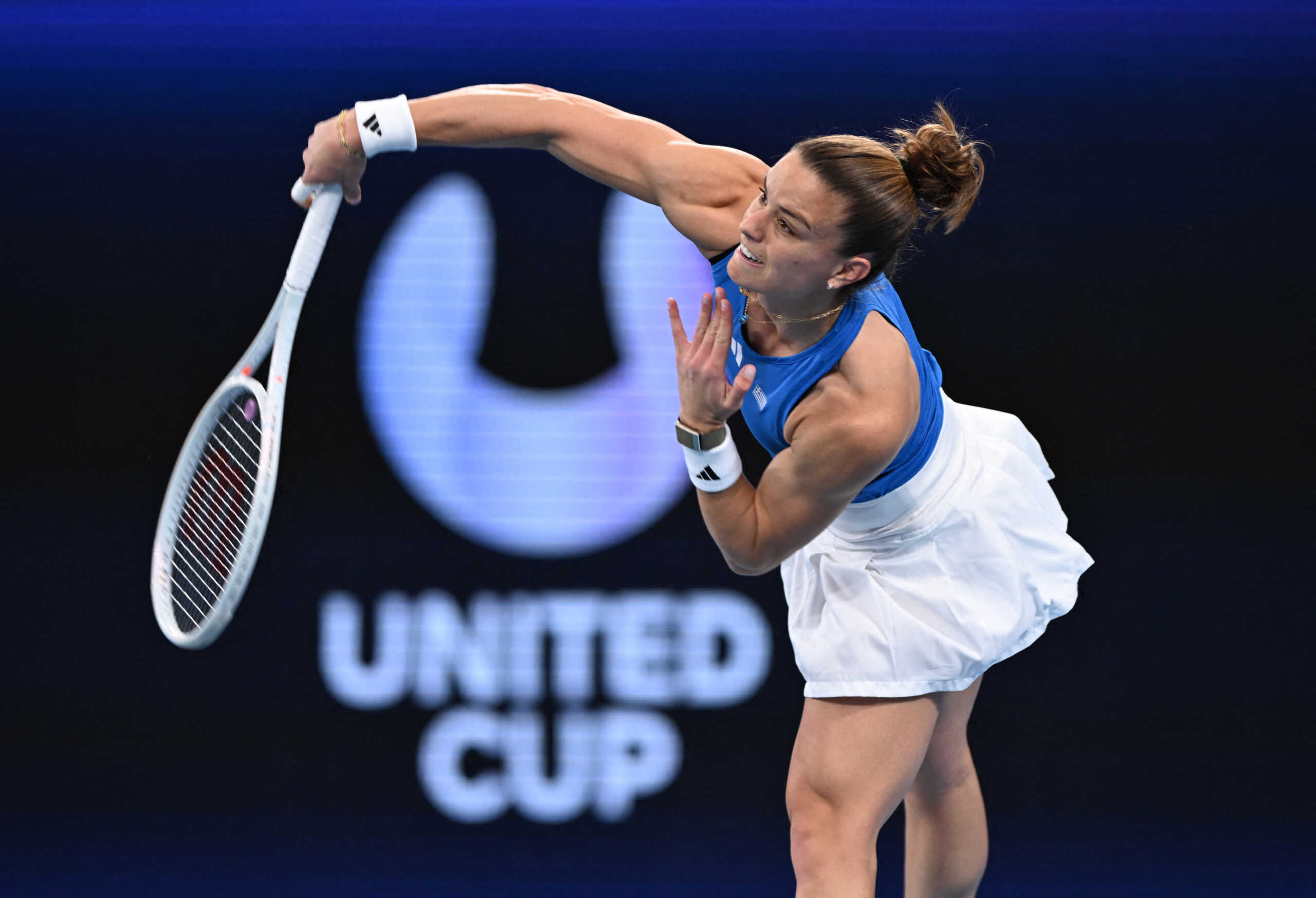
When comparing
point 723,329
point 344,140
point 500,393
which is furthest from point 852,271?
point 500,393

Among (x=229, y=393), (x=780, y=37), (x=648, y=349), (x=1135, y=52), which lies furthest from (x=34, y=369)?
(x=1135, y=52)

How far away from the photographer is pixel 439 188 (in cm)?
298

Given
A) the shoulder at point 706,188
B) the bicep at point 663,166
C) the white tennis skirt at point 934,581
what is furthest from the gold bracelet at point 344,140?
the white tennis skirt at point 934,581

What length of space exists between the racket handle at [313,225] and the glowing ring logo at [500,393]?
84 cm

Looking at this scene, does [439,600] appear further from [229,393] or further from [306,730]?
[229,393]

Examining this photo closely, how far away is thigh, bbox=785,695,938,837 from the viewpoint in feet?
6.44

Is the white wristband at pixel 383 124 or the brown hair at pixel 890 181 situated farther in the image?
the white wristband at pixel 383 124

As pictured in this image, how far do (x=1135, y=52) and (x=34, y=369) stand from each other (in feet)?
8.29

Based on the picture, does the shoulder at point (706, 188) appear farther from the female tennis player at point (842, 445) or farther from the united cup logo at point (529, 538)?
the united cup logo at point (529, 538)

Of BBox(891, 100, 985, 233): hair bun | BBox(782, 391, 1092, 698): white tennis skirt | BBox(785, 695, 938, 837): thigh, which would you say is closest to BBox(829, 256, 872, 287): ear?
BBox(891, 100, 985, 233): hair bun

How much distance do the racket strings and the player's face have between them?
94 cm

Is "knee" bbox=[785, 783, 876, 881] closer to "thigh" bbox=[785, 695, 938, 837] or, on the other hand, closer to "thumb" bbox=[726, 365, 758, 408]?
"thigh" bbox=[785, 695, 938, 837]

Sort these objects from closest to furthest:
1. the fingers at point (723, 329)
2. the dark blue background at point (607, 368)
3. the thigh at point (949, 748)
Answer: the fingers at point (723, 329) → the thigh at point (949, 748) → the dark blue background at point (607, 368)

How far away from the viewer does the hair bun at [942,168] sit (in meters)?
1.88
